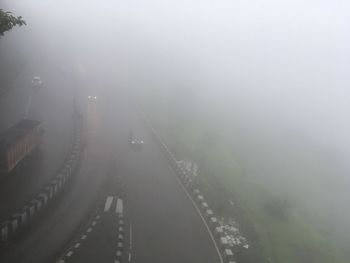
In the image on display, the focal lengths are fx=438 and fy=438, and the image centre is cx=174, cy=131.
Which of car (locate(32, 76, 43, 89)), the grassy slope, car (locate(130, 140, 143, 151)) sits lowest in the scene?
the grassy slope

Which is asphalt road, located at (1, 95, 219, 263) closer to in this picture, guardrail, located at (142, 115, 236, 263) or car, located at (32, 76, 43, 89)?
guardrail, located at (142, 115, 236, 263)

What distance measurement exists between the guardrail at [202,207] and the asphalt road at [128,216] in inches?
21.3

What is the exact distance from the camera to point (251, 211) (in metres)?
37.9

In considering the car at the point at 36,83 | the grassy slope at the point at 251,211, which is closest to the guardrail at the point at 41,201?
the grassy slope at the point at 251,211

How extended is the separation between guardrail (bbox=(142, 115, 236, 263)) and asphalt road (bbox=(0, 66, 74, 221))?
401 inches

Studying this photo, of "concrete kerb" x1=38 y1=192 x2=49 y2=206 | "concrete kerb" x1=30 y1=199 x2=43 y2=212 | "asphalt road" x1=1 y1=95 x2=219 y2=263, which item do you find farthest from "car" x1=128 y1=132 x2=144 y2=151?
"concrete kerb" x1=30 y1=199 x2=43 y2=212

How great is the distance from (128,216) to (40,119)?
916 inches

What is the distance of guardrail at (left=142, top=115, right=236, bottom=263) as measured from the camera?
28.5 m

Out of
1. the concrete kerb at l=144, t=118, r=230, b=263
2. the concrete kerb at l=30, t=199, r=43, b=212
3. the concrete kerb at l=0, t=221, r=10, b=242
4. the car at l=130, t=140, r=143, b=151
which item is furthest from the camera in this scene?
the car at l=130, t=140, r=143, b=151

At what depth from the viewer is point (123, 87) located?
75812 millimetres

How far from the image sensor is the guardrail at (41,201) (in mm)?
25922

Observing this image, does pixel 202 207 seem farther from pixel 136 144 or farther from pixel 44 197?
pixel 136 144

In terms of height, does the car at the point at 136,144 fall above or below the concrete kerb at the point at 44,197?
above

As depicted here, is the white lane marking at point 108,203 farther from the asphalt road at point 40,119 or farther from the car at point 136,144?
the car at point 136,144
